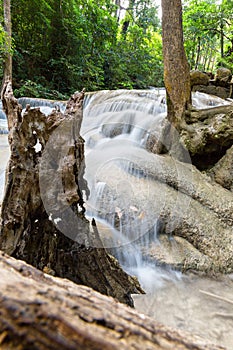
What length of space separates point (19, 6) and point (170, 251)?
413 inches

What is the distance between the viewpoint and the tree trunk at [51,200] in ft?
5.02

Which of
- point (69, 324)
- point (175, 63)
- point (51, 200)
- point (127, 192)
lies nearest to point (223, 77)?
point (175, 63)

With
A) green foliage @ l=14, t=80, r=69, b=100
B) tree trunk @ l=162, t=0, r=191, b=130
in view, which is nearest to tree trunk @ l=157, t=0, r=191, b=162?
tree trunk @ l=162, t=0, r=191, b=130

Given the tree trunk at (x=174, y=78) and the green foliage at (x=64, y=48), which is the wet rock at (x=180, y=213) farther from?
the green foliage at (x=64, y=48)

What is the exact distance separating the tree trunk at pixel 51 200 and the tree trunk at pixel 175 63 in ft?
8.63

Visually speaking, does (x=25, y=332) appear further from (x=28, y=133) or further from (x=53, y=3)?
(x=53, y=3)

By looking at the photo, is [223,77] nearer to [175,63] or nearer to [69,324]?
[175,63]

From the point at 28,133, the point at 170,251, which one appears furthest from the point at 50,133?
the point at 170,251

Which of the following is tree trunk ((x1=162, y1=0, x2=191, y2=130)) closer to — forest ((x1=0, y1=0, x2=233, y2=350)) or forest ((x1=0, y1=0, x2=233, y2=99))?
forest ((x1=0, y1=0, x2=233, y2=350))

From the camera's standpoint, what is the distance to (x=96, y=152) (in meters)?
4.22

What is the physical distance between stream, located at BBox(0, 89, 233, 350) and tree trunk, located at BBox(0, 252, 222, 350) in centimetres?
146

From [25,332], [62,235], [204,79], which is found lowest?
[62,235]

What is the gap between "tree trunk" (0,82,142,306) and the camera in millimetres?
1530

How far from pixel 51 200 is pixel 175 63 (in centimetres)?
327
